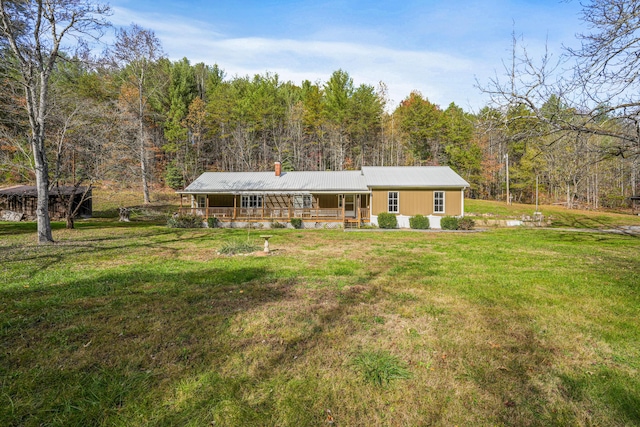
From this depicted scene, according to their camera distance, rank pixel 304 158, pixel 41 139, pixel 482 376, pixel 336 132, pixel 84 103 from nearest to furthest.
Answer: pixel 482 376 → pixel 41 139 → pixel 84 103 → pixel 336 132 → pixel 304 158

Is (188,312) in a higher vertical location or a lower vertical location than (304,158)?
lower

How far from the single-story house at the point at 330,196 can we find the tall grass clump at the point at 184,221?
38.6 inches

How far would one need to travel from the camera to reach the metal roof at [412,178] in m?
20.0

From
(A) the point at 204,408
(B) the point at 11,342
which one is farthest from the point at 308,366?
(B) the point at 11,342

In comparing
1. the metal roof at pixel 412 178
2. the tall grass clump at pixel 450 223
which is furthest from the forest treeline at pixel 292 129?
the tall grass clump at pixel 450 223

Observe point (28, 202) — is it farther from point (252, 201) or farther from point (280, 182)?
point (280, 182)

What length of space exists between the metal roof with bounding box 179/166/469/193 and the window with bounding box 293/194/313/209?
1.00m

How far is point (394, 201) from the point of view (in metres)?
20.5

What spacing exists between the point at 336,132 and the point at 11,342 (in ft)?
113

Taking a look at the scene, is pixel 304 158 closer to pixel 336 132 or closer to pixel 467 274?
pixel 336 132

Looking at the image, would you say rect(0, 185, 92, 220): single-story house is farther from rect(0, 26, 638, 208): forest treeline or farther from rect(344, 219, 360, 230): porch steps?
rect(344, 219, 360, 230): porch steps

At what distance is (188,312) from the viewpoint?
4.81 m

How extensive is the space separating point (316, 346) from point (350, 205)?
19.2 m

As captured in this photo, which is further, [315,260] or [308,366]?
[315,260]
